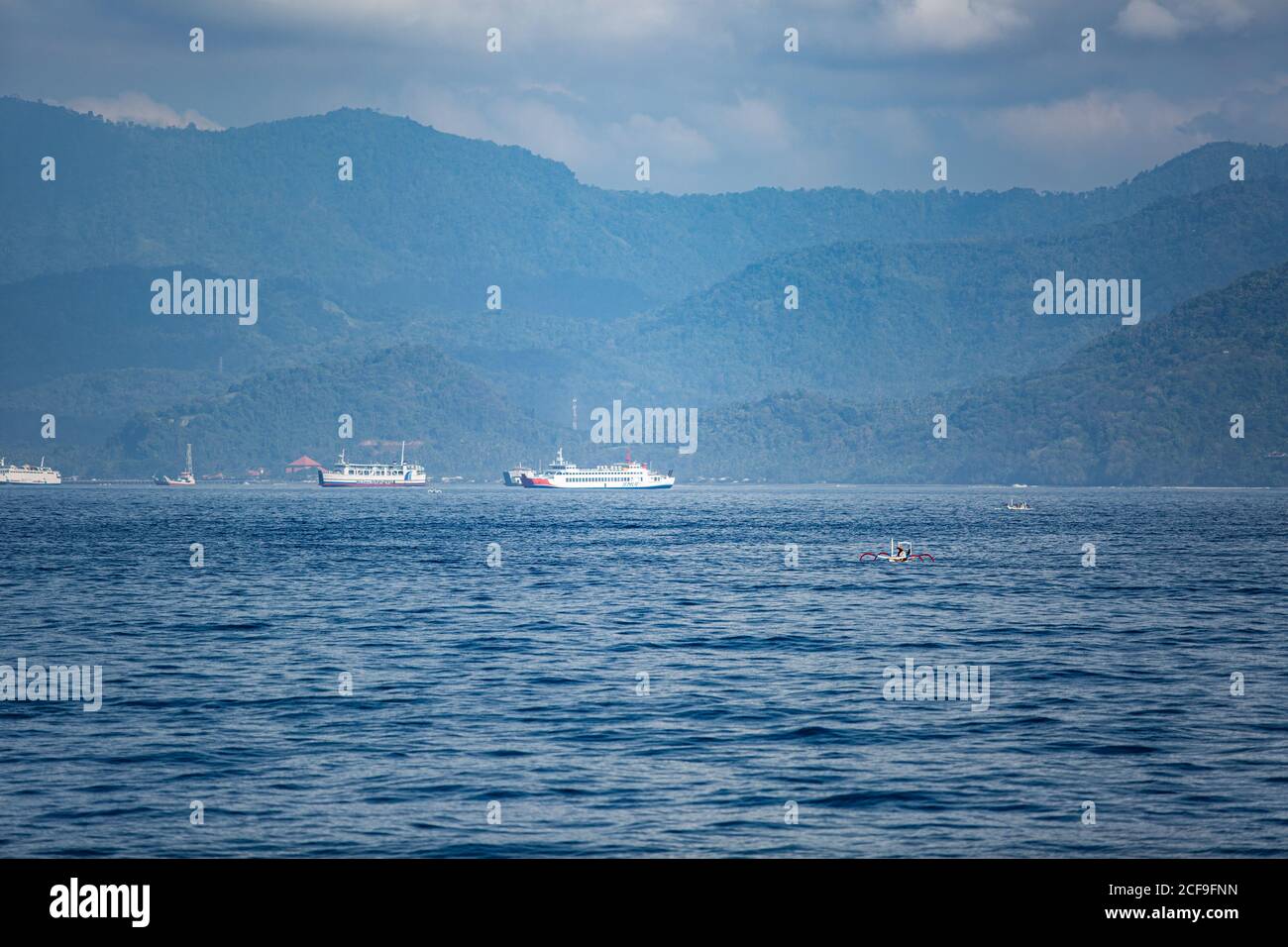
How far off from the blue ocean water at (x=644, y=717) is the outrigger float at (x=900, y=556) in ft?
35.5

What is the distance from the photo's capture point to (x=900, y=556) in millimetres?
101625

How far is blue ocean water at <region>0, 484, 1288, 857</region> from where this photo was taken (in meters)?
27.6

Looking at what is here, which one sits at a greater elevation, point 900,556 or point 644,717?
point 900,556

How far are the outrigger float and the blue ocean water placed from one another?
1081 centimetres

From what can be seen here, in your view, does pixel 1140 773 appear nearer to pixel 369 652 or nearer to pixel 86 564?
pixel 369 652

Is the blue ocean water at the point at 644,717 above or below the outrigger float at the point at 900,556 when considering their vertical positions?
below

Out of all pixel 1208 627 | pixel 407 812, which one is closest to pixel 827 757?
pixel 407 812

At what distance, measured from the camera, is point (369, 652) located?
54.1m

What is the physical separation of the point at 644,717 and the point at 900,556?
64.4 m

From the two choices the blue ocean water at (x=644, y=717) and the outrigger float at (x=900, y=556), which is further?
the outrigger float at (x=900, y=556)

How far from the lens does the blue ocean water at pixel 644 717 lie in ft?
90.4
